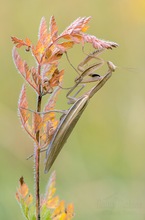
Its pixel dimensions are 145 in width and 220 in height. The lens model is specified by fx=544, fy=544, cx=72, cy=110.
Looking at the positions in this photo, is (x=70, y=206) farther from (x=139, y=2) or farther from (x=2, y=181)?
(x=139, y=2)

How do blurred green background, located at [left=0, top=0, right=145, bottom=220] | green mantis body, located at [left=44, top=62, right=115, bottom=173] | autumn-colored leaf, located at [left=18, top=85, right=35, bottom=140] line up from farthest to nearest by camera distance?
blurred green background, located at [left=0, top=0, right=145, bottom=220] → green mantis body, located at [left=44, top=62, right=115, bottom=173] → autumn-colored leaf, located at [left=18, top=85, right=35, bottom=140]

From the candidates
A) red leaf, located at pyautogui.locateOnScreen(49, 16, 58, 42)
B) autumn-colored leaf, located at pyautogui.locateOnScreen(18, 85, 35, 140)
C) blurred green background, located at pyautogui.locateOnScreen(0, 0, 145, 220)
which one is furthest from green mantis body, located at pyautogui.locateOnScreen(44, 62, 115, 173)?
blurred green background, located at pyautogui.locateOnScreen(0, 0, 145, 220)

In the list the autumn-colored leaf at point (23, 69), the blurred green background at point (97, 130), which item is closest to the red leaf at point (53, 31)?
the autumn-colored leaf at point (23, 69)

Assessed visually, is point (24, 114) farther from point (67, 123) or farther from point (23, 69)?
point (67, 123)

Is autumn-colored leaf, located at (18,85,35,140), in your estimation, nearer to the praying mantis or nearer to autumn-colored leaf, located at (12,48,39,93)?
autumn-colored leaf, located at (12,48,39,93)


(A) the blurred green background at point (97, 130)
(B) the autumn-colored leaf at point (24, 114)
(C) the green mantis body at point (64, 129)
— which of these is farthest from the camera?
(A) the blurred green background at point (97, 130)

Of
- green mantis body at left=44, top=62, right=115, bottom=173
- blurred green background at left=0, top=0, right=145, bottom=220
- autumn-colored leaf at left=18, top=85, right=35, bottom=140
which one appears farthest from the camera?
blurred green background at left=0, top=0, right=145, bottom=220

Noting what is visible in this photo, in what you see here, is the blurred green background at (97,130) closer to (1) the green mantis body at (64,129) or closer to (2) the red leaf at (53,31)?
(1) the green mantis body at (64,129)

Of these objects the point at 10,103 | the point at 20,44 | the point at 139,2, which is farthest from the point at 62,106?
the point at 20,44

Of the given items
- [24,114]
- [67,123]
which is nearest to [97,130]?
[67,123]
